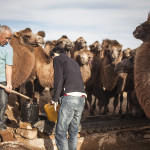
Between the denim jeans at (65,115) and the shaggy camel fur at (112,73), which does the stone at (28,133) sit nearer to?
the denim jeans at (65,115)

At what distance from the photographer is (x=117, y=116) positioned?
6148mm

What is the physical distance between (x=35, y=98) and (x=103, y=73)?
2505 millimetres

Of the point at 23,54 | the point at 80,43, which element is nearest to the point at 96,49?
the point at 80,43

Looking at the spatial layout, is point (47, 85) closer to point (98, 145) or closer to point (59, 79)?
point (98, 145)

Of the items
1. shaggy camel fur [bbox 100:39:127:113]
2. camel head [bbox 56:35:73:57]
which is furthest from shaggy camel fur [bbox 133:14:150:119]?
camel head [bbox 56:35:73:57]

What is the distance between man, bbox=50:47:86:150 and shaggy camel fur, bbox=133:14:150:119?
1028mm

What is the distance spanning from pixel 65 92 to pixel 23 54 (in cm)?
321

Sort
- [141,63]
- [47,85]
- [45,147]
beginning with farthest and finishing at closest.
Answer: [47,85]
[45,147]
[141,63]

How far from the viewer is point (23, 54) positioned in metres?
6.19

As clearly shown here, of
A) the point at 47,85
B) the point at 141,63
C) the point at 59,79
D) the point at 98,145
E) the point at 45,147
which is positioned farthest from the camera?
the point at 47,85

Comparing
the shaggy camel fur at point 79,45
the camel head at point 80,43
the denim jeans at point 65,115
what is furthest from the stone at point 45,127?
the camel head at point 80,43

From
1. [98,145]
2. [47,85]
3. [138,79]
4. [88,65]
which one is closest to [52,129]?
[98,145]

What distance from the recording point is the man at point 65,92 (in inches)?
132

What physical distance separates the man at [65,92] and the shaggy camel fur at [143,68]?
103 centimetres
